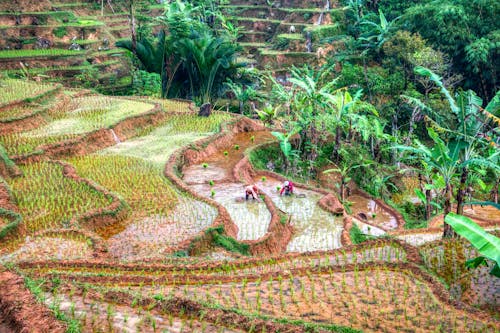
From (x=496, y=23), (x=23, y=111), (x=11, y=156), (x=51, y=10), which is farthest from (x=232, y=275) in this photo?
(x=51, y=10)

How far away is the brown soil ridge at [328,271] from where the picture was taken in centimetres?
606

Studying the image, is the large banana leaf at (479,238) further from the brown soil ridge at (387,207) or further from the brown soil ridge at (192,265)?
the brown soil ridge at (387,207)

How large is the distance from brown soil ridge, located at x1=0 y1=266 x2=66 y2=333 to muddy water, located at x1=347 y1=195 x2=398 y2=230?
1057 centimetres

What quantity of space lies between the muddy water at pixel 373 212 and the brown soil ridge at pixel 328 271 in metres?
7.22

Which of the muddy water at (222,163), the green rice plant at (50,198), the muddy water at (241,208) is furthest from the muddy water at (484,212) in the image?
the green rice plant at (50,198)

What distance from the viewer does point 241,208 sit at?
11.9 meters

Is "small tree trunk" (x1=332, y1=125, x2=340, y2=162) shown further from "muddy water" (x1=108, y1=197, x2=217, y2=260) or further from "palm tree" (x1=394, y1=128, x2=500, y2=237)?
"palm tree" (x1=394, y1=128, x2=500, y2=237)

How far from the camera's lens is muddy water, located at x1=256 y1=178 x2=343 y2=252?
35.1 ft

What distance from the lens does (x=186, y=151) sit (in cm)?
1492

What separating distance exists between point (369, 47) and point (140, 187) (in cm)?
1892

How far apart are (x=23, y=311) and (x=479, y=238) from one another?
15.5 feet

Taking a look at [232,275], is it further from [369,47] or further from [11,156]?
[369,47]

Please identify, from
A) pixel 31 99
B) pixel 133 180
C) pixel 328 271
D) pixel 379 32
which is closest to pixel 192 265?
pixel 328 271

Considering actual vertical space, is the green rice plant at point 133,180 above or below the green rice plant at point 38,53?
below
